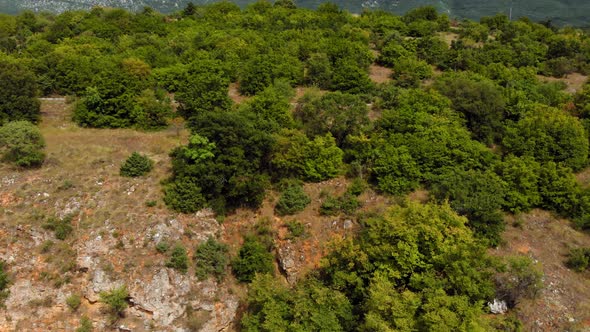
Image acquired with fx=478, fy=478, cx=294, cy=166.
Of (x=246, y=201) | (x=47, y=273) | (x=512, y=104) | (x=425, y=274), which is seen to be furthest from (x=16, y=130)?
(x=512, y=104)

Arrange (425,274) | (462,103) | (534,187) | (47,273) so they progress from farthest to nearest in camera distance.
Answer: (462,103), (534,187), (47,273), (425,274)

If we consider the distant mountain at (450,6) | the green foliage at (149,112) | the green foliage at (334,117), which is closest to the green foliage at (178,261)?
the green foliage at (334,117)

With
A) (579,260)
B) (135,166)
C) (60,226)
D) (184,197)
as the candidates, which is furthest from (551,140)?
(60,226)

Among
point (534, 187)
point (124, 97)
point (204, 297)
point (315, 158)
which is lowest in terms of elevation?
point (204, 297)

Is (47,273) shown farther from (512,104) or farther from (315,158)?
(512,104)

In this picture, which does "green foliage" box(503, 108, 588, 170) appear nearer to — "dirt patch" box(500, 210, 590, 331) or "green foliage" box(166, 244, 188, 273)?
"dirt patch" box(500, 210, 590, 331)

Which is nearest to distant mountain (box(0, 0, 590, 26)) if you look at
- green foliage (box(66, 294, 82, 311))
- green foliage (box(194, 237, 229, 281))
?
green foliage (box(194, 237, 229, 281))

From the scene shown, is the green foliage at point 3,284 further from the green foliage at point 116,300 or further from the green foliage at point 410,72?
the green foliage at point 410,72
